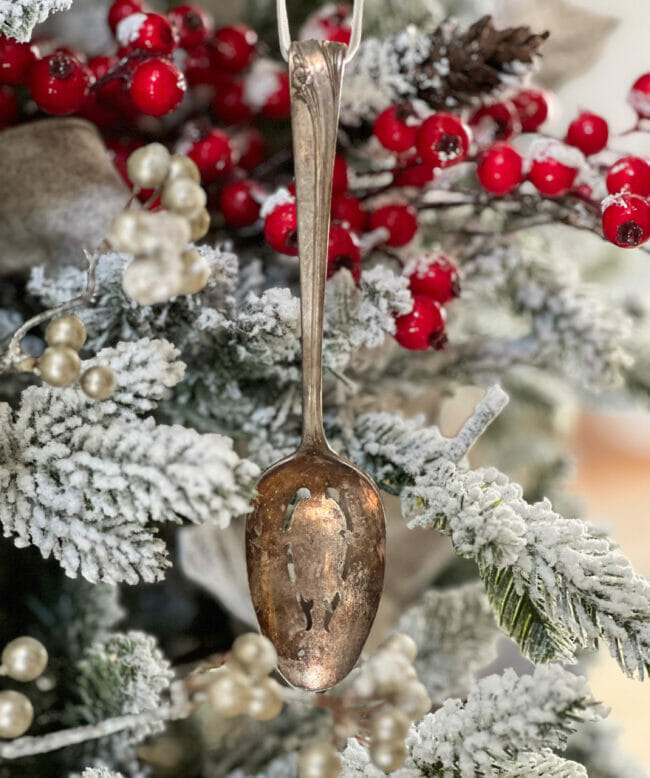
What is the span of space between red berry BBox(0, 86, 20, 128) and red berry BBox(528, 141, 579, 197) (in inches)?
10.1

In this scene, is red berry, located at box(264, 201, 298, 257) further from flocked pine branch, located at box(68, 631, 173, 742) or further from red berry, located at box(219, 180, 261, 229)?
flocked pine branch, located at box(68, 631, 173, 742)

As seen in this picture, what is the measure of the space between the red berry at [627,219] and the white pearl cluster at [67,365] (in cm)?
21

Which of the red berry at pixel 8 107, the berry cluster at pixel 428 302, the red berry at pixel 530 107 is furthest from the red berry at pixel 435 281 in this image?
the red berry at pixel 8 107

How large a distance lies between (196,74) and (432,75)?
16 centimetres

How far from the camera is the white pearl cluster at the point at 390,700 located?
231 millimetres

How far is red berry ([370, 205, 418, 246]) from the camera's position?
15.7 inches

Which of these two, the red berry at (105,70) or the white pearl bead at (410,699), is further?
the red berry at (105,70)

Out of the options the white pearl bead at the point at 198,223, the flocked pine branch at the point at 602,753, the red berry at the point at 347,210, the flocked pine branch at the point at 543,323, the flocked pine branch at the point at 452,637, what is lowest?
the flocked pine branch at the point at 602,753

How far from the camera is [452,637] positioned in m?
0.41

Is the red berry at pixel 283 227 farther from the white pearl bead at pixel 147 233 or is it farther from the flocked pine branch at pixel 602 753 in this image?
the flocked pine branch at pixel 602 753

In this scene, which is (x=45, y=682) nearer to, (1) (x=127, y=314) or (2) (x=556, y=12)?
(1) (x=127, y=314)

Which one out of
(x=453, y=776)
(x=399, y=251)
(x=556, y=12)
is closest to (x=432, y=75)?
(x=399, y=251)

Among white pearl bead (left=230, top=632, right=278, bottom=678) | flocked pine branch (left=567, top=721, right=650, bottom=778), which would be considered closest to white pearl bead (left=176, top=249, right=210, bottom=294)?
white pearl bead (left=230, top=632, right=278, bottom=678)

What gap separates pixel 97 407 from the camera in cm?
27
